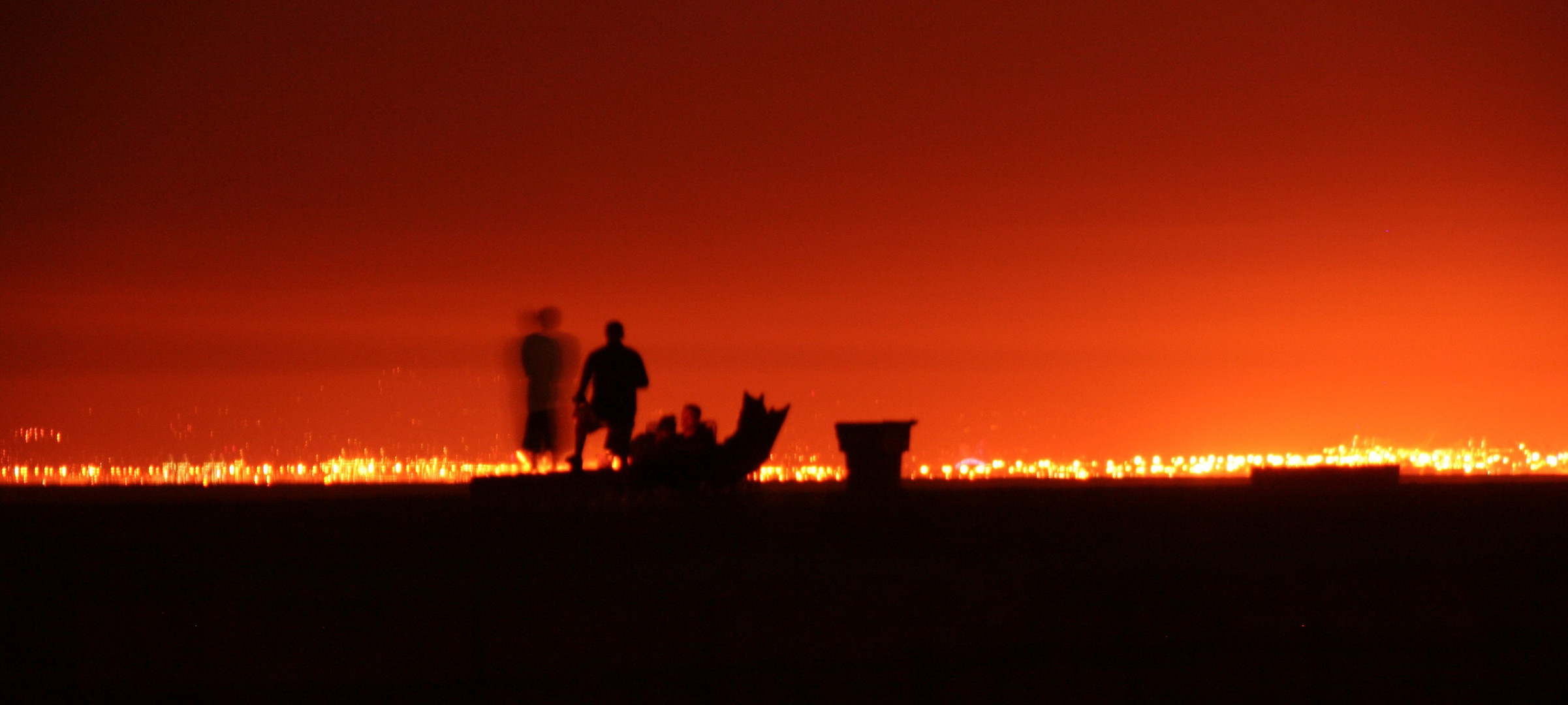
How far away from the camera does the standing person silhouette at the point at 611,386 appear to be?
684 inches

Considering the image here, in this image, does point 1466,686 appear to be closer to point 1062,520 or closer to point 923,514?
point 1062,520

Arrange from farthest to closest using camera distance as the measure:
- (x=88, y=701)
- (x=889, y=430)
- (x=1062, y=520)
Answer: (x=889, y=430) < (x=1062, y=520) < (x=88, y=701)

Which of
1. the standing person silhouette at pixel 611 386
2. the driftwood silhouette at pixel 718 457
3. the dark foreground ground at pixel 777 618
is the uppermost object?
the standing person silhouette at pixel 611 386

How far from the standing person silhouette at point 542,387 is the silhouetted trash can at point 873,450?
119 inches

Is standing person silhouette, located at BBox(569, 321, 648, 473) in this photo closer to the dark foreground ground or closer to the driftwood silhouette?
the driftwood silhouette

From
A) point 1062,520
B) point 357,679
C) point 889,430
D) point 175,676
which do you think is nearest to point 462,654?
point 357,679

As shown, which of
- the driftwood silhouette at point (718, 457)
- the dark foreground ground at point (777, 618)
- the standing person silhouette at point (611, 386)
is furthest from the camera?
the standing person silhouette at point (611, 386)

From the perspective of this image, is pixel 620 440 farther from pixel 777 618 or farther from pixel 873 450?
pixel 777 618

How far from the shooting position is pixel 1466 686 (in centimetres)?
905

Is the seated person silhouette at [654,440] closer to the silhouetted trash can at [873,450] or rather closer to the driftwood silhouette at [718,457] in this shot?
the driftwood silhouette at [718,457]

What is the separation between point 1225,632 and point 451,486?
44.9 feet

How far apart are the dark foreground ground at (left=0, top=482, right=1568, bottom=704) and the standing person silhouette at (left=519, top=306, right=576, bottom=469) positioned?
5281 millimetres

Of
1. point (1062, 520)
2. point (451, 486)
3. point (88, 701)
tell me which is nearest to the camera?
point (88, 701)

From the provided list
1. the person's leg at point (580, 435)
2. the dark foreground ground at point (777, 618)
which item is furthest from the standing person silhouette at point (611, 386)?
the dark foreground ground at point (777, 618)
